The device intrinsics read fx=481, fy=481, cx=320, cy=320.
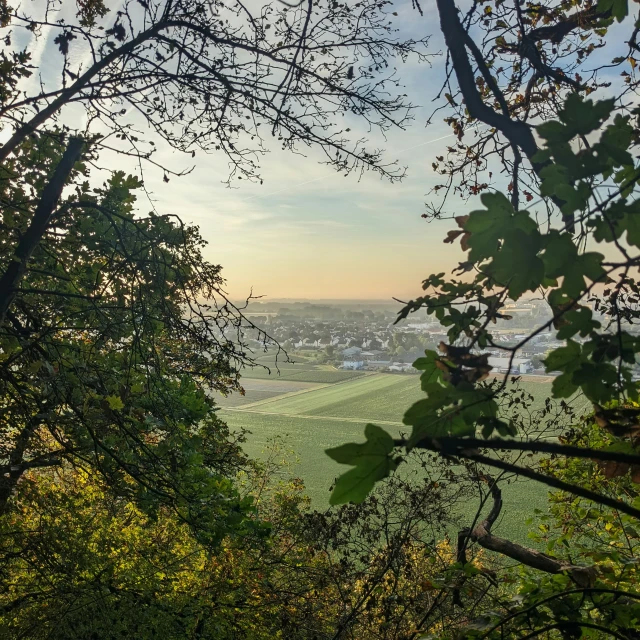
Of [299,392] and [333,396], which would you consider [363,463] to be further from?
[299,392]

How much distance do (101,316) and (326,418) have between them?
44.6 meters

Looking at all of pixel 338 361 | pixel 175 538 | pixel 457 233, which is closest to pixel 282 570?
pixel 175 538

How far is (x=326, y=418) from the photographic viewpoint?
4766 centimetres

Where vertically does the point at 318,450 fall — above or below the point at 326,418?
below

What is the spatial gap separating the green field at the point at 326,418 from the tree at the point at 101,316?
86.6 ft

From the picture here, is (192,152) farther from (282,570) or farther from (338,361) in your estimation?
(338,361)

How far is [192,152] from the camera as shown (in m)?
3.81

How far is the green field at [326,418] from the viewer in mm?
34094

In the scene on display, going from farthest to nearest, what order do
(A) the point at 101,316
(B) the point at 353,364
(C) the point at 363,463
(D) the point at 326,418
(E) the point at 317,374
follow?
(B) the point at 353,364
(E) the point at 317,374
(D) the point at 326,418
(A) the point at 101,316
(C) the point at 363,463

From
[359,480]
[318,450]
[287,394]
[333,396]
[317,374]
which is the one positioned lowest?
[318,450]

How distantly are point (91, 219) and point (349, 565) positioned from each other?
6.56 m

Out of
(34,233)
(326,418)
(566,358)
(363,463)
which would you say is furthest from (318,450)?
(363,463)

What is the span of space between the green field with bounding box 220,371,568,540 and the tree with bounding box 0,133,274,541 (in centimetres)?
2640

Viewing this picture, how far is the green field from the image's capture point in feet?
112
